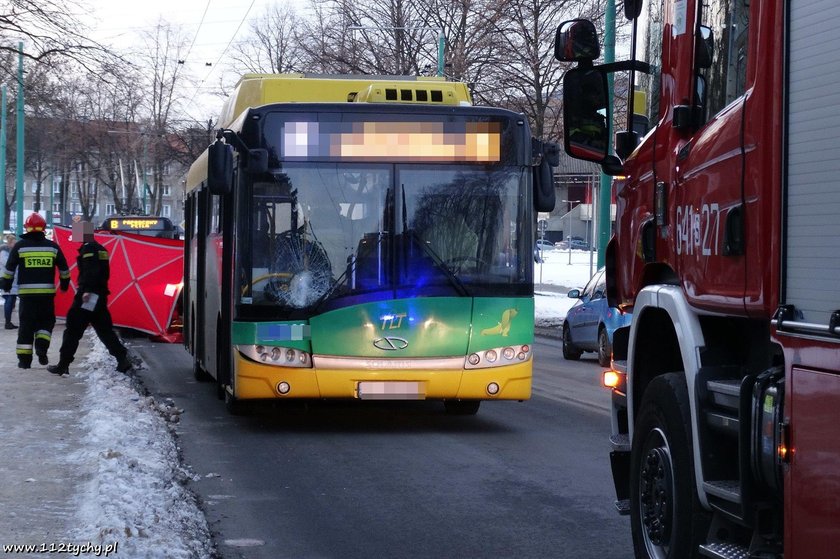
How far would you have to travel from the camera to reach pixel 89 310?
1560 cm

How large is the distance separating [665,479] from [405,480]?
13.4 feet

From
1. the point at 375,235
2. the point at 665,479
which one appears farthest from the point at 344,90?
the point at 665,479

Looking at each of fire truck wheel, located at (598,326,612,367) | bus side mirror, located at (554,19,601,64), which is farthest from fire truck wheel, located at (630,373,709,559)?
fire truck wheel, located at (598,326,612,367)

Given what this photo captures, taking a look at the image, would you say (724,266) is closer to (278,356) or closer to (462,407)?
(278,356)

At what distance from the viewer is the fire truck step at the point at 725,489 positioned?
4504 millimetres

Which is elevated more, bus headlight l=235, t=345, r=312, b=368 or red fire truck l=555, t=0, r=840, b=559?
red fire truck l=555, t=0, r=840, b=559

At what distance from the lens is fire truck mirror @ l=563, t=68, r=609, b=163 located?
19.0 ft

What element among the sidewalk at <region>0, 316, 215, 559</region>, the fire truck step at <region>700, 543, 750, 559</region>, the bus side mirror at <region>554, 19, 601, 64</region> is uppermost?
the bus side mirror at <region>554, 19, 601, 64</region>

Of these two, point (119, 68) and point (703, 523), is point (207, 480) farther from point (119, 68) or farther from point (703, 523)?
point (119, 68)

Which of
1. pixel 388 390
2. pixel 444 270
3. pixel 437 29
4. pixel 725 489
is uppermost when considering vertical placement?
pixel 437 29

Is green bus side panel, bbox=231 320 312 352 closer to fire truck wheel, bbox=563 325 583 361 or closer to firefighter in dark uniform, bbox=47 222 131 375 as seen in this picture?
firefighter in dark uniform, bbox=47 222 131 375

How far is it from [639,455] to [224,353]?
7441mm

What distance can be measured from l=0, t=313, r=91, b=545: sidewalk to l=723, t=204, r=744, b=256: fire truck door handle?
11.4 ft

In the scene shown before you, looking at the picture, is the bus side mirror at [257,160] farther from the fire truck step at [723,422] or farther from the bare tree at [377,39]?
the bare tree at [377,39]
